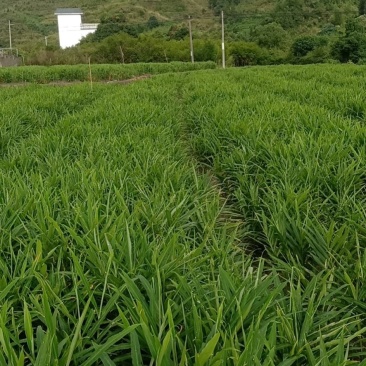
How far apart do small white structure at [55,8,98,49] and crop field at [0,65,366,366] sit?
200 feet

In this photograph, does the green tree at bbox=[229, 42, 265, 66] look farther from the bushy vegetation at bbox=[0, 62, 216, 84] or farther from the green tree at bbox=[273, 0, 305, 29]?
the green tree at bbox=[273, 0, 305, 29]

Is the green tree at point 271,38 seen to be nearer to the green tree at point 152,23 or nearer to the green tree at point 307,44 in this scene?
the green tree at point 307,44

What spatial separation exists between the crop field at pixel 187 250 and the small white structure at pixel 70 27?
6108cm

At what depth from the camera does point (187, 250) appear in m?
1.55

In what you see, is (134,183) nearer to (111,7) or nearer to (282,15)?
(282,15)

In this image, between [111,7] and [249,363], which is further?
[111,7]

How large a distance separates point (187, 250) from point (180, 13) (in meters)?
77.3

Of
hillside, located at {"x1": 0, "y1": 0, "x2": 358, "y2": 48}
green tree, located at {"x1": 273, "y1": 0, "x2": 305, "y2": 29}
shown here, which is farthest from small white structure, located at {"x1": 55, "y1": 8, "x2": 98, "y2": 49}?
green tree, located at {"x1": 273, "y1": 0, "x2": 305, "y2": 29}

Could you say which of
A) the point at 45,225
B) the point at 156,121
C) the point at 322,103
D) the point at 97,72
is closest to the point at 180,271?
the point at 45,225

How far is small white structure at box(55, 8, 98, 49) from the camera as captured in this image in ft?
196

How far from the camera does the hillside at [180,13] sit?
52875 mm

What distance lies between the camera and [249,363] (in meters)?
0.94

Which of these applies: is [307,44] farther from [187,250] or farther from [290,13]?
[187,250]

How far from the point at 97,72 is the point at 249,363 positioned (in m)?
21.2
